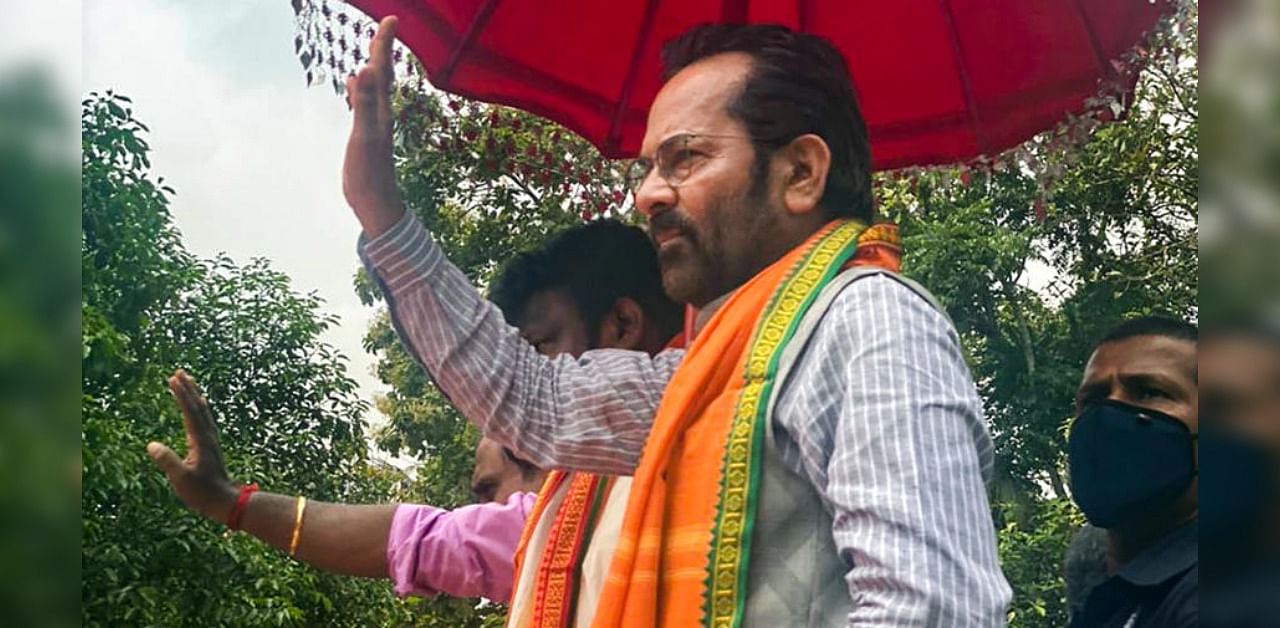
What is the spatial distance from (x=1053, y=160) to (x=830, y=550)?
0.92 m

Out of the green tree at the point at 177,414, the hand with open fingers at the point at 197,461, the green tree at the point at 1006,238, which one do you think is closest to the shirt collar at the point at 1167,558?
the green tree at the point at 1006,238

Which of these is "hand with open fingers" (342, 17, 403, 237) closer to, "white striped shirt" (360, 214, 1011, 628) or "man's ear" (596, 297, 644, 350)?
"white striped shirt" (360, 214, 1011, 628)

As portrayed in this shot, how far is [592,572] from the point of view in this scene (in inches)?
62.2

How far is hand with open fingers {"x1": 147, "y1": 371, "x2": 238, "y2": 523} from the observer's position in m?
1.85

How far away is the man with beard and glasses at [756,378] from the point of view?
118cm

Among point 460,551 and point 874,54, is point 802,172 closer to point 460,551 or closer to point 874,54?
point 874,54

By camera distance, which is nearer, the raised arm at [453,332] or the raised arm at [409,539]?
the raised arm at [453,332]

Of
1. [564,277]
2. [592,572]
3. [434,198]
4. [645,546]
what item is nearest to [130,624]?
[434,198]
